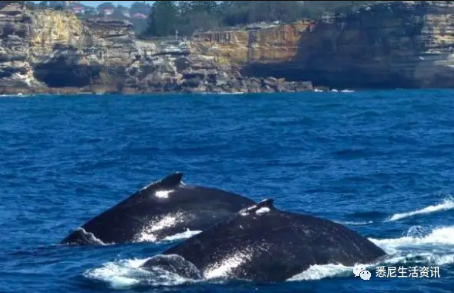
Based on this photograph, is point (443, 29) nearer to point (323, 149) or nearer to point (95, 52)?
point (95, 52)

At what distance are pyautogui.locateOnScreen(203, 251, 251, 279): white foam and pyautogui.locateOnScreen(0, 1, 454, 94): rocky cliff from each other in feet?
444

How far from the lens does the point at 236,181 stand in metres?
32.1

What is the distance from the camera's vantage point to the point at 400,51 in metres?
160

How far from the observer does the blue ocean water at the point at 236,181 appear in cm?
1691

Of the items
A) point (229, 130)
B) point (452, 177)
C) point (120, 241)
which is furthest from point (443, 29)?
point (120, 241)

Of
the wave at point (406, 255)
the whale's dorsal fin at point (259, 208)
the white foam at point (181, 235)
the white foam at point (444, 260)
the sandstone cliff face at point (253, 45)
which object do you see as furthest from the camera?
the sandstone cliff face at point (253, 45)

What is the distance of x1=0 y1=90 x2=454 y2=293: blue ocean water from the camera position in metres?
16.9

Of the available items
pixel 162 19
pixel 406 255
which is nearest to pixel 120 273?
pixel 406 255

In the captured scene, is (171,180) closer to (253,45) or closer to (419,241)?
(419,241)

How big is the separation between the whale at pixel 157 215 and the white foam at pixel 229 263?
347 centimetres

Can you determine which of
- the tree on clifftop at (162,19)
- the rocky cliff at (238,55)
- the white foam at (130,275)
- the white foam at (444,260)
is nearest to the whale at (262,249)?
the white foam at (130,275)

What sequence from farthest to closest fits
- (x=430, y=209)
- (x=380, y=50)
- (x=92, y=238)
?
(x=380, y=50) → (x=430, y=209) → (x=92, y=238)

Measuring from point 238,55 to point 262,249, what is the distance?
503 ft

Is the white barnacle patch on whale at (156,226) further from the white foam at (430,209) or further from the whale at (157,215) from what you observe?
the white foam at (430,209)
